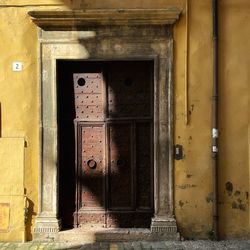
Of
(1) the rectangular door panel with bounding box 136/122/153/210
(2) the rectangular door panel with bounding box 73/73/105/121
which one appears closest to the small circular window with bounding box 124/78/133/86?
(2) the rectangular door panel with bounding box 73/73/105/121

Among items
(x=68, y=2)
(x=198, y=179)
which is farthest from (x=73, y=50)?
(x=198, y=179)

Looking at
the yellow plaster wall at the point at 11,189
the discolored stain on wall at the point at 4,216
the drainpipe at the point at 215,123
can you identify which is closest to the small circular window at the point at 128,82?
the drainpipe at the point at 215,123

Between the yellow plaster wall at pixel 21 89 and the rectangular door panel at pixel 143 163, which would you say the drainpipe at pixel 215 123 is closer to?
the rectangular door panel at pixel 143 163

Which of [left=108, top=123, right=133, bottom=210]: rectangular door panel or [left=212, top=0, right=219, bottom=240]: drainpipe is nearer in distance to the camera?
[left=212, top=0, right=219, bottom=240]: drainpipe

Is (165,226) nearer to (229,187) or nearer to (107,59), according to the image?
(229,187)

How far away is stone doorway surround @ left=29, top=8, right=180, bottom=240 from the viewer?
22.9 feet

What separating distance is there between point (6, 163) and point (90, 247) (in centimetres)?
169

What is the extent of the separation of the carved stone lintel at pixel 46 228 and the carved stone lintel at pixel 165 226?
4.54 feet

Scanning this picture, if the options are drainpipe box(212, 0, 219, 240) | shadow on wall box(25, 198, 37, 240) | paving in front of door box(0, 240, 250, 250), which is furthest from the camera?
shadow on wall box(25, 198, 37, 240)

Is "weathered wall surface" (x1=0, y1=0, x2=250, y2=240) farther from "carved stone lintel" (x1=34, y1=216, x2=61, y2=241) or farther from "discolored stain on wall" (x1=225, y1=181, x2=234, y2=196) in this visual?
"carved stone lintel" (x1=34, y1=216, x2=61, y2=241)

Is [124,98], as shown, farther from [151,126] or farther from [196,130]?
[196,130]

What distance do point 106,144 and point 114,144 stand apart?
119 mm

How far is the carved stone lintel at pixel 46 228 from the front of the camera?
6957 millimetres

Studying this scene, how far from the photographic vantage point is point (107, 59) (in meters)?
7.03
